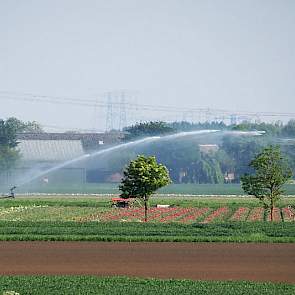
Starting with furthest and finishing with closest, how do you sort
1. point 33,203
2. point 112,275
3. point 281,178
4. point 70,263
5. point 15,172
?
point 15,172, point 33,203, point 281,178, point 70,263, point 112,275

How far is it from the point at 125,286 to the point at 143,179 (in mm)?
33047

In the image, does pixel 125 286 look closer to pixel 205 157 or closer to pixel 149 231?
pixel 149 231

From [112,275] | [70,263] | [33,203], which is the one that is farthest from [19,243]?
[33,203]

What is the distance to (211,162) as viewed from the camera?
155 metres

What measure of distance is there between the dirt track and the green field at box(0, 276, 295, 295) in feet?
6.86

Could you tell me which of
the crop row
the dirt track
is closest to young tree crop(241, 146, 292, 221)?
the crop row

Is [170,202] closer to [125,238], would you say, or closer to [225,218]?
[225,218]

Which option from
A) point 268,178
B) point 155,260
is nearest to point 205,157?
point 268,178

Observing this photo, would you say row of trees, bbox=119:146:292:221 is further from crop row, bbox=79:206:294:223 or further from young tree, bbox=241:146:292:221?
crop row, bbox=79:206:294:223

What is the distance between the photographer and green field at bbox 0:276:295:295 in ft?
95.5

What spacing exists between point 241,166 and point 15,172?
1480 inches

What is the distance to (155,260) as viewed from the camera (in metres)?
38.2

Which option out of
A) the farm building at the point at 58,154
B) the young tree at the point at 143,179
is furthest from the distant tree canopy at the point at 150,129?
the young tree at the point at 143,179

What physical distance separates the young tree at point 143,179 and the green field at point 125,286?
31.4 meters
